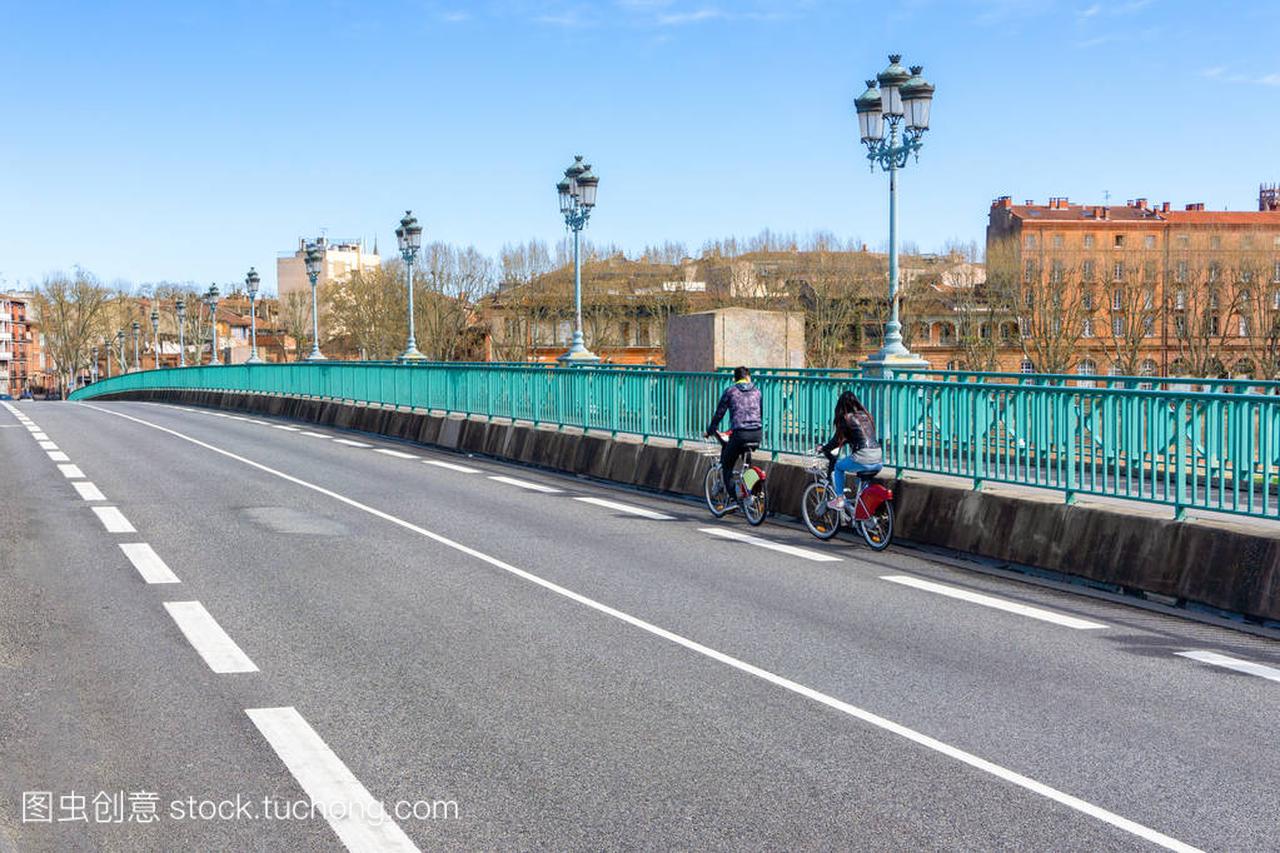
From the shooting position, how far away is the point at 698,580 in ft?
35.8

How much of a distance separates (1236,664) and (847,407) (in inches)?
221

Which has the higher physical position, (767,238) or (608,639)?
(767,238)

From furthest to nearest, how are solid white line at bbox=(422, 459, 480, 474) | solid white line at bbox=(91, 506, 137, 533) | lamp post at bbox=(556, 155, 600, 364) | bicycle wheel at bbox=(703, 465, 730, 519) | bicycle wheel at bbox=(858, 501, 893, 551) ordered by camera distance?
1. lamp post at bbox=(556, 155, 600, 364)
2. solid white line at bbox=(422, 459, 480, 474)
3. bicycle wheel at bbox=(703, 465, 730, 519)
4. solid white line at bbox=(91, 506, 137, 533)
5. bicycle wheel at bbox=(858, 501, 893, 551)

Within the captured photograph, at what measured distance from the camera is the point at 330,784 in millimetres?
5531

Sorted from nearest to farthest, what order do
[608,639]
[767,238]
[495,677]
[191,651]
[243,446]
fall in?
[495,677] → [191,651] → [608,639] → [243,446] → [767,238]

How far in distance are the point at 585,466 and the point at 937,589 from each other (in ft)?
34.9

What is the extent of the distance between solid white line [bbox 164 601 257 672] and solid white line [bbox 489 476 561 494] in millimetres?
8822

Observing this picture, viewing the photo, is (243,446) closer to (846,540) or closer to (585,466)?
(585,466)

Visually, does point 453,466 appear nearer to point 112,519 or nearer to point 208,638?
point 112,519

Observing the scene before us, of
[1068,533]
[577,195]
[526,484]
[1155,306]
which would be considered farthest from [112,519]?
[1155,306]

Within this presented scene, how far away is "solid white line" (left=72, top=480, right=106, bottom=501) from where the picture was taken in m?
16.0

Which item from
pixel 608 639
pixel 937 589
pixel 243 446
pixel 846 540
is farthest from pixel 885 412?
pixel 243 446

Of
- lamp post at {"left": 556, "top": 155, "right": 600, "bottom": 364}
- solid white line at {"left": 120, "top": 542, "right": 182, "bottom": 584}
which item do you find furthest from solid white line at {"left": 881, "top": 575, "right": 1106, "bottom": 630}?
lamp post at {"left": 556, "top": 155, "right": 600, "bottom": 364}

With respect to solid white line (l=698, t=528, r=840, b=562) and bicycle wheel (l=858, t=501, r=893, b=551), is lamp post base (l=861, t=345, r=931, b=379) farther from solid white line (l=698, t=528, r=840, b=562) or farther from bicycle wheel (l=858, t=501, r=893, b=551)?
bicycle wheel (l=858, t=501, r=893, b=551)
